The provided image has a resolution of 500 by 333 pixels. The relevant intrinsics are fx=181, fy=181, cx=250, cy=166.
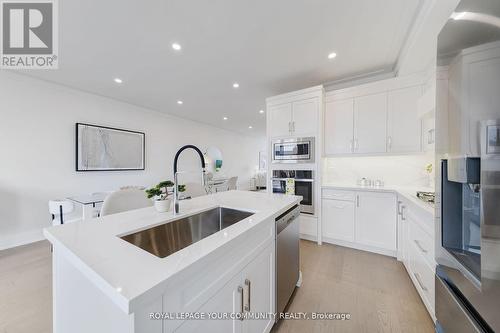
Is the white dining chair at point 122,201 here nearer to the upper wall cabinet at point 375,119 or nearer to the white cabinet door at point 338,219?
the white cabinet door at point 338,219

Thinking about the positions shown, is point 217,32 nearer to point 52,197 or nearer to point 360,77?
point 360,77

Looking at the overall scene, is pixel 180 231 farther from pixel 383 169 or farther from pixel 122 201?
pixel 383 169

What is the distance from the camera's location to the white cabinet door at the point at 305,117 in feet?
9.17

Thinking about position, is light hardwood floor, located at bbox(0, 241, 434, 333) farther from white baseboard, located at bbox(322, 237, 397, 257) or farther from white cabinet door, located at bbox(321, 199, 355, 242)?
white cabinet door, located at bbox(321, 199, 355, 242)

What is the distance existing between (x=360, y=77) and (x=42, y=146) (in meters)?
5.27

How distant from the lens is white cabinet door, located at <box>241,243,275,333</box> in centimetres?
100

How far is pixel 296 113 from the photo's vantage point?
9.65 ft

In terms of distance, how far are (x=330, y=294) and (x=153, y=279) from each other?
1.85 metres

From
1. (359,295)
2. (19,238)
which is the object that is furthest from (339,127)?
(19,238)

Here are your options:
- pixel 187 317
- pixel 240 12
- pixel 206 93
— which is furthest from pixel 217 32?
pixel 187 317

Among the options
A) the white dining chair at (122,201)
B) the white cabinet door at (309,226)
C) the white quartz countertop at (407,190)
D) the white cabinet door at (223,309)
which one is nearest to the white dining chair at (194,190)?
the white dining chair at (122,201)

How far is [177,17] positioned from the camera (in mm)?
1725

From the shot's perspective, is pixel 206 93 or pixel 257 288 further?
pixel 206 93

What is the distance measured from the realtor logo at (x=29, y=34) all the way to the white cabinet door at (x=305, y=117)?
9.43ft
